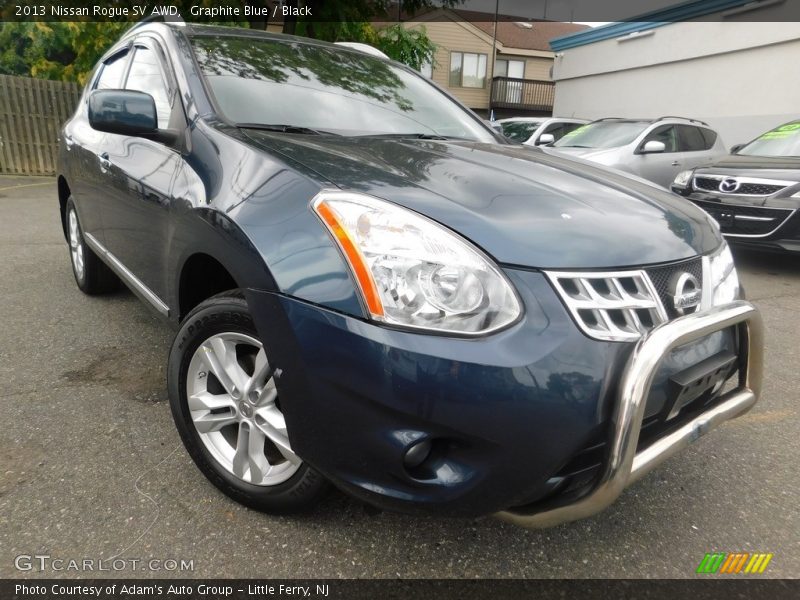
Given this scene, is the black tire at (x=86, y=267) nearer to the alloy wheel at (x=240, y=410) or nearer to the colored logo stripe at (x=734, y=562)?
the alloy wheel at (x=240, y=410)

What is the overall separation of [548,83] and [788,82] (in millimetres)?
17168

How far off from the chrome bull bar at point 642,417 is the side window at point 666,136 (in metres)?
7.20

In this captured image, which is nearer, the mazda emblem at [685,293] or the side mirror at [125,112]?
the mazda emblem at [685,293]

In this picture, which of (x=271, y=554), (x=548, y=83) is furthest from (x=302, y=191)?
(x=548, y=83)

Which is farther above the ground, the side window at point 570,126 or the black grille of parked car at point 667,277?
the black grille of parked car at point 667,277

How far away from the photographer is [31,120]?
11211 mm

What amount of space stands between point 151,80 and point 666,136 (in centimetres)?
776

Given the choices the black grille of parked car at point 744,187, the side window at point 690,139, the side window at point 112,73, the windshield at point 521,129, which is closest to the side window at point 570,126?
the windshield at point 521,129

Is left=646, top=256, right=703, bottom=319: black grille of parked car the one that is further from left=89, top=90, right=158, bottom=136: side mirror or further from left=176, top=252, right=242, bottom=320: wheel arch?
left=89, top=90, right=158, bottom=136: side mirror

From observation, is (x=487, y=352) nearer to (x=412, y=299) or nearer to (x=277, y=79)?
(x=412, y=299)

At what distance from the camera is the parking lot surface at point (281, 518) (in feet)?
5.66

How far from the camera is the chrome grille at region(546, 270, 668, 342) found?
1394mm

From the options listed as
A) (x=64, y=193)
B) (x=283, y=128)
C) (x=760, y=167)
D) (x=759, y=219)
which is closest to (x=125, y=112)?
(x=283, y=128)

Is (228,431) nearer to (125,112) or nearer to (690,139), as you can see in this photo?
(125,112)
